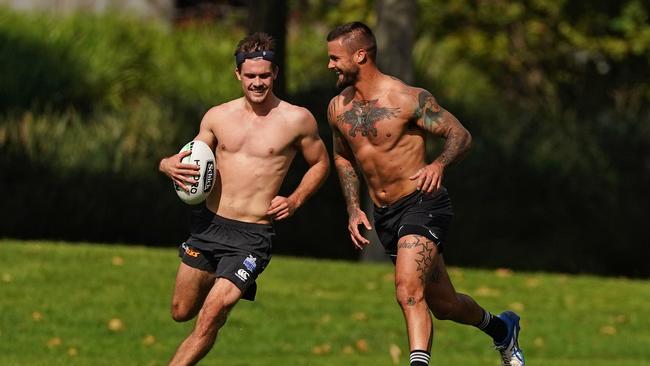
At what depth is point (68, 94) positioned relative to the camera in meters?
24.9

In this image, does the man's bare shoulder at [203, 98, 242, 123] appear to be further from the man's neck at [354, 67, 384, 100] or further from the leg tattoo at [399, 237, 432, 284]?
the leg tattoo at [399, 237, 432, 284]

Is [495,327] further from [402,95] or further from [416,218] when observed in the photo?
[402,95]

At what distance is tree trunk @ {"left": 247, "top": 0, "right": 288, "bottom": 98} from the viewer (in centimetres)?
2183

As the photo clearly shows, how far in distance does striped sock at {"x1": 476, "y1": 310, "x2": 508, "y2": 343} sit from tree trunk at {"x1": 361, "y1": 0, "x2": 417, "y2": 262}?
9.55 meters

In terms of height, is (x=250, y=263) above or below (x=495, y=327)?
above

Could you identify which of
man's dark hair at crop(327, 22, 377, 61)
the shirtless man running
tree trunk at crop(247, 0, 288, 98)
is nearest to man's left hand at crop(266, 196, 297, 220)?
the shirtless man running

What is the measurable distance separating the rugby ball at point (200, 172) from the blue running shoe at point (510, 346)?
8.50 ft

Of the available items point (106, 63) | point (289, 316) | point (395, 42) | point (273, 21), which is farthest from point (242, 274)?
point (106, 63)

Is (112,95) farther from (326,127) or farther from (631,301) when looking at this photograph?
(631,301)

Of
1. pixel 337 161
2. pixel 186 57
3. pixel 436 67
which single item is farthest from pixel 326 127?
pixel 337 161

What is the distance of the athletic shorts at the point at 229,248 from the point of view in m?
9.98

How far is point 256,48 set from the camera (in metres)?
10.0

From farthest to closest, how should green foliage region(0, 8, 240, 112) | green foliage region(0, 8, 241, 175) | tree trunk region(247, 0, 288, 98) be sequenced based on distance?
1. green foliage region(0, 8, 240, 112)
2. tree trunk region(247, 0, 288, 98)
3. green foliage region(0, 8, 241, 175)

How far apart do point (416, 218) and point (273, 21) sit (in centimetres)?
1190
